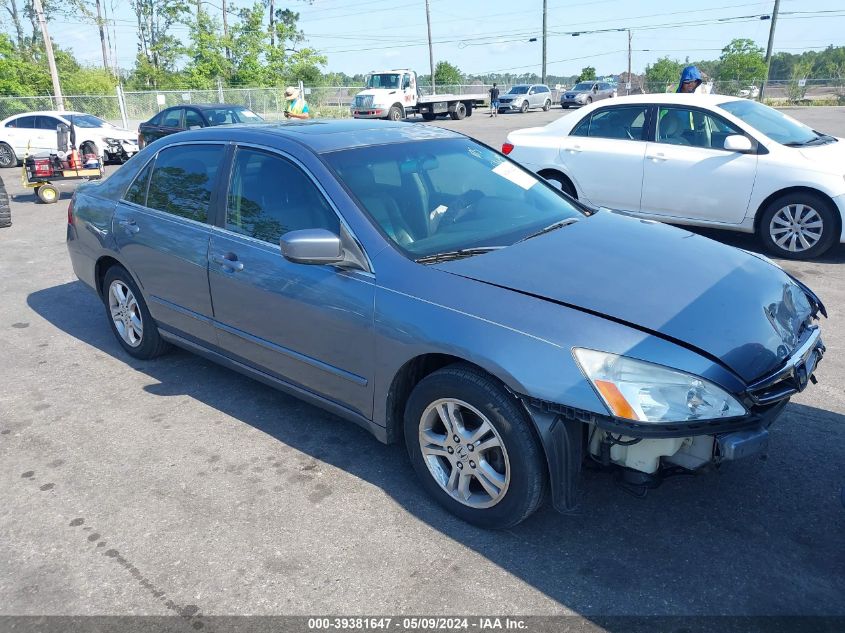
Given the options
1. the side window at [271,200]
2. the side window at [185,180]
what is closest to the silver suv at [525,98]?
the side window at [185,180]

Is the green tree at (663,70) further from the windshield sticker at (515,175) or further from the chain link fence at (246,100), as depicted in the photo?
the windshield sticker at (515,175)

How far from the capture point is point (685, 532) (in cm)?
296

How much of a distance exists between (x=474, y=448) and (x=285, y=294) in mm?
1304

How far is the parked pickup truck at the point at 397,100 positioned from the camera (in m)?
29.8

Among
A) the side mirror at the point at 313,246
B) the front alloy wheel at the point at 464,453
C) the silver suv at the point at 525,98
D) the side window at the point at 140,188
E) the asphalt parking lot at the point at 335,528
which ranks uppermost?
the silver suv at the point at 525,98

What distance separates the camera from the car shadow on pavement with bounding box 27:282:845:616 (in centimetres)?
260

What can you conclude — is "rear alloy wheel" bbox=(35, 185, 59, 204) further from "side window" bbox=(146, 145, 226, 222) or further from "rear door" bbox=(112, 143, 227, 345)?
"side window" bbox=(146, 145, 226, 222)

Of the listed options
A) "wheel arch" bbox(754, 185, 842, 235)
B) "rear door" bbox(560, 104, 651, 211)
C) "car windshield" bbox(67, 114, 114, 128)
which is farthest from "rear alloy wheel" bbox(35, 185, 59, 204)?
"wheel arch" bbox(754, 185, 842, 235)

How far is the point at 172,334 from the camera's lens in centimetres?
456

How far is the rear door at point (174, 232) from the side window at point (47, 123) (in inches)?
616

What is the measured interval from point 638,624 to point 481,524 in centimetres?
78

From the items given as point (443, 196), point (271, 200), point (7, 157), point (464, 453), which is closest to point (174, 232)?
point (271, 200)

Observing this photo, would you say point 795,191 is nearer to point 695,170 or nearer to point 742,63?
point 695,170

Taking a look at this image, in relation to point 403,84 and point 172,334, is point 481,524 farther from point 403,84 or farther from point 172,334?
point 403,84
